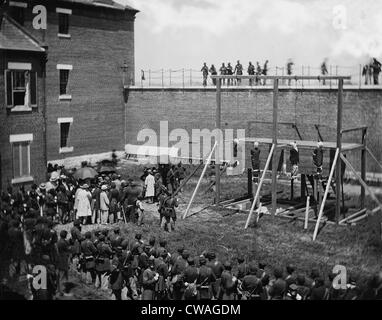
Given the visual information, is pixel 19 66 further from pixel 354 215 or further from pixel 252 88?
pixel 252 88

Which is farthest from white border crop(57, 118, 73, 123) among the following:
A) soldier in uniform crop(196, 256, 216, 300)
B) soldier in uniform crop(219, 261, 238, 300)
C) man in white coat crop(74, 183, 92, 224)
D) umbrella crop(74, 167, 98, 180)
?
soldier in uniform crop(219, 261, 238, 300)

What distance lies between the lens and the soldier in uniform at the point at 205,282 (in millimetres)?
9523

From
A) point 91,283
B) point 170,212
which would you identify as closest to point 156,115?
point 170,212

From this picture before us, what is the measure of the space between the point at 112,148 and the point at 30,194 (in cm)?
958

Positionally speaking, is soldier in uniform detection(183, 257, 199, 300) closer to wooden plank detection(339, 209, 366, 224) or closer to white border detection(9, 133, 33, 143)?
white border detection(9, 133, 33, 143)

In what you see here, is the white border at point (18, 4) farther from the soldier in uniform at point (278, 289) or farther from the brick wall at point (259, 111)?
the soldier in uniform at point (278, 289)

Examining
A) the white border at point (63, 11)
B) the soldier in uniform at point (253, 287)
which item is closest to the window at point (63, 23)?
the white border at point (63, 11)

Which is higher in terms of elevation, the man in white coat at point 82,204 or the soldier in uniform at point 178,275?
the man in white coat at point 82,204

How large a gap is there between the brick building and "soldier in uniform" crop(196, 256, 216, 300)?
9141mm

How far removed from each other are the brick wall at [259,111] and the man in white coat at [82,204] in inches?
318

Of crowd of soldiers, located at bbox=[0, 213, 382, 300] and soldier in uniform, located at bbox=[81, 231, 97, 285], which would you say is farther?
soldier in uniform, located at bbox=[81, 231, 97, 285]

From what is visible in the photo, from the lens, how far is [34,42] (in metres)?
13.7

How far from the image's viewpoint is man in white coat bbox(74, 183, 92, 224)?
49.7 ft

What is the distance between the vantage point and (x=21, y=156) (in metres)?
13.3
